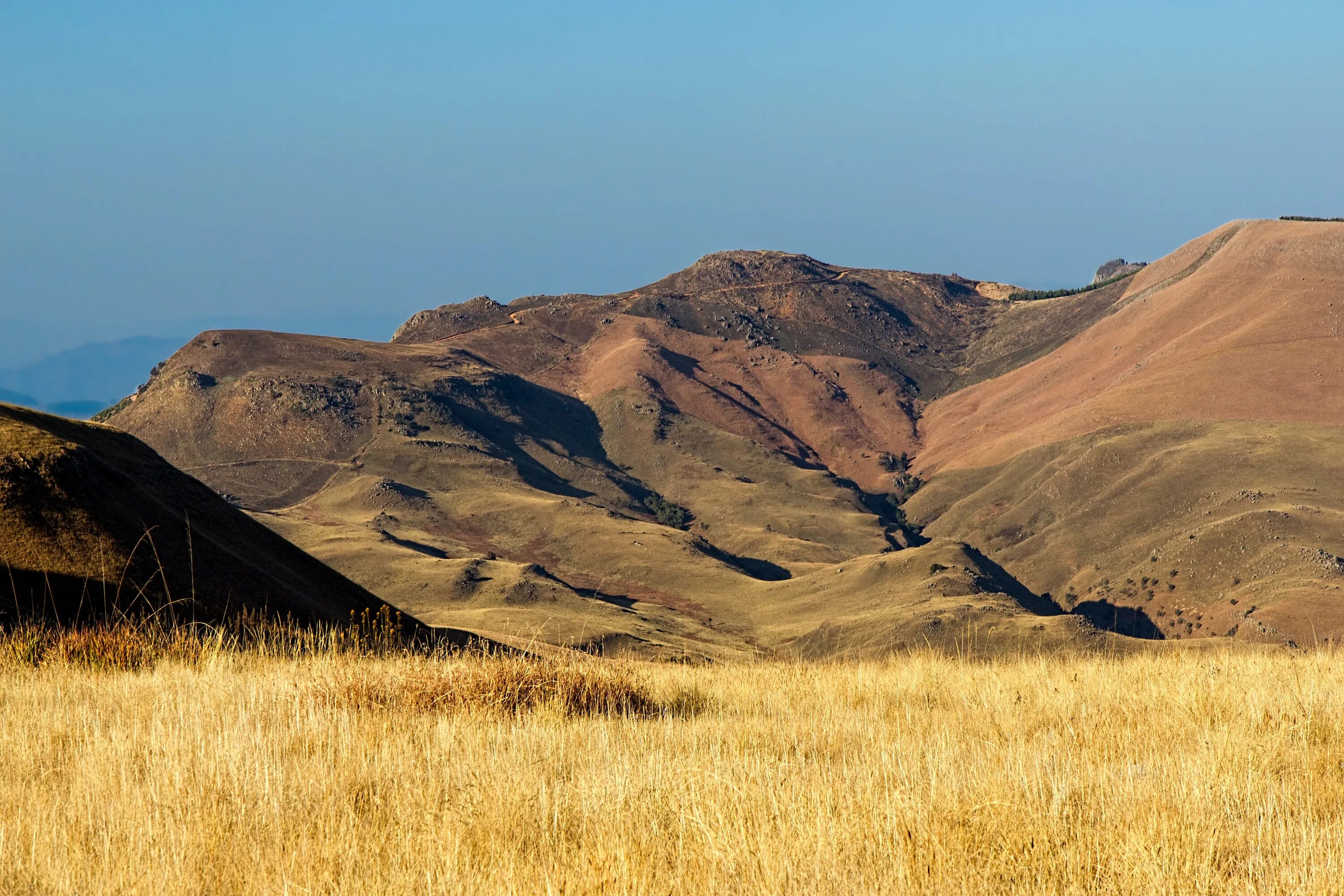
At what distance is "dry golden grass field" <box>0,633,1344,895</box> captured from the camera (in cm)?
465

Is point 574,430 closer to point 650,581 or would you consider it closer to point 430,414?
point 430,414

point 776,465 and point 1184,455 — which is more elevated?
point 1184,455

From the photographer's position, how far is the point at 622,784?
5758 mm

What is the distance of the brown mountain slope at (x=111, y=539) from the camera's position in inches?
511

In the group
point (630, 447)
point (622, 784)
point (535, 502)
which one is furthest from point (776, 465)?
point (622, 784)

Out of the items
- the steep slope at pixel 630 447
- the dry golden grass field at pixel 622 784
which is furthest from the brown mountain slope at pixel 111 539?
the steep slope at pixel 630 447

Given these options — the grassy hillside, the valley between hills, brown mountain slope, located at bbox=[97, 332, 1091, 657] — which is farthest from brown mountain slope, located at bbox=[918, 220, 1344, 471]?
brown mountain slope, located at bbox=[97, 332, 1091, 657]

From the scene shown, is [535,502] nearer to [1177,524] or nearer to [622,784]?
[1177,524]

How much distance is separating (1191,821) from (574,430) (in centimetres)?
A: 13126

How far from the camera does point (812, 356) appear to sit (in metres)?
170

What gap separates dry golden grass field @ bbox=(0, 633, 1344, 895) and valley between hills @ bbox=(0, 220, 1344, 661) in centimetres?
679

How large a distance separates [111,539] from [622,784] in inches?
409

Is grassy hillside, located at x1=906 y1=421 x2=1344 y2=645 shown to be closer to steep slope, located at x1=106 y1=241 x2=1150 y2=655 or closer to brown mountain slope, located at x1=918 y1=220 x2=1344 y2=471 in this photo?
brown mountain slope, located at x1=918 y1=220 x2=1344 y2=471

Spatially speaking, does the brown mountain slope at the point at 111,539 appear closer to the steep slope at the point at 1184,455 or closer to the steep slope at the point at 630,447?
the steep slope at the point at 630,447
